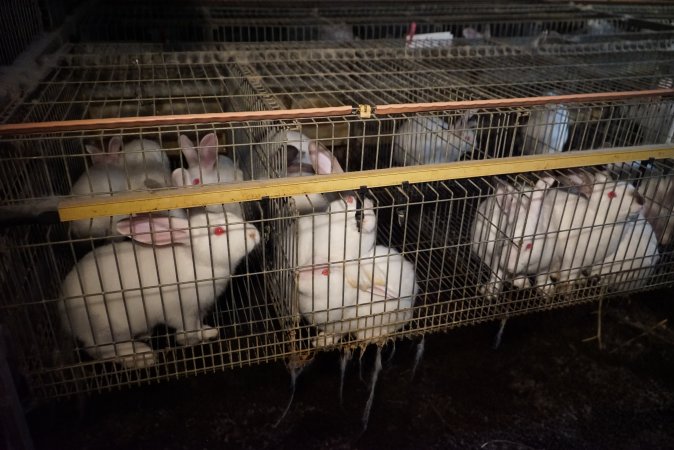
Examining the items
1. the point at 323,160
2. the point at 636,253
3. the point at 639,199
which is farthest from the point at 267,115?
the point at 636,253

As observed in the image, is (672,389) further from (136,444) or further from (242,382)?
(136,444)

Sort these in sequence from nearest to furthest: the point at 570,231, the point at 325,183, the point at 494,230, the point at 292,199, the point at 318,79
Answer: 1. the point at 325,183
2. the point at 292,199
3. the point at 570,231
4. the point at 494,230
5. the point at 318,79

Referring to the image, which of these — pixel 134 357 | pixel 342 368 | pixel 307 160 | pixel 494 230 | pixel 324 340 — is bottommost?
pixel 342 368

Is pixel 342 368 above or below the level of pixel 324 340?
below

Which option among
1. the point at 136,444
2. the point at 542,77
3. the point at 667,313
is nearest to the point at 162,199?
the point at 136,444

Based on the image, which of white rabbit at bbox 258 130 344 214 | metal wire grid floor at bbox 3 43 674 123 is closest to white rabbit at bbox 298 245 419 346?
white rabbit at bbox 258 130 344 214

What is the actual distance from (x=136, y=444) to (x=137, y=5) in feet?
10.3

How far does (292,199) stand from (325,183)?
155 mm

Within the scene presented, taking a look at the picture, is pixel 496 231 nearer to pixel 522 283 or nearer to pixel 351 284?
pixel 522 283

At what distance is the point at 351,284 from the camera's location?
1.88 meters

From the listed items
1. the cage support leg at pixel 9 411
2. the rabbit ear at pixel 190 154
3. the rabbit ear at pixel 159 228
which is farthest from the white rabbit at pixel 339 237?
the cage support leg at pixel 9 411

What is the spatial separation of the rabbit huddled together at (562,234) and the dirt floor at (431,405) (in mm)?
323

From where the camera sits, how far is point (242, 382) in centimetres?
209

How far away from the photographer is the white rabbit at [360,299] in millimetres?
1854
